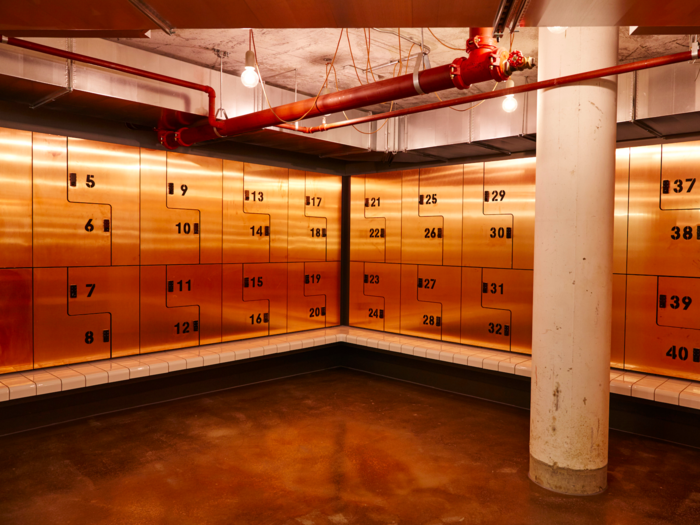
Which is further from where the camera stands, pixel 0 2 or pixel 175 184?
pixel 175 184

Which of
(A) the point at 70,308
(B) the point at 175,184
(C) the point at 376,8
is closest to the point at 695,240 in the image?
(C) the point at 376,8

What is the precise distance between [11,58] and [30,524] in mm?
3037

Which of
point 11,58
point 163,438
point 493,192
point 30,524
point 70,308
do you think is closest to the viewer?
point 30,524

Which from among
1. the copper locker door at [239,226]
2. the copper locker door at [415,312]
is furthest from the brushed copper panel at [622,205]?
the copper locker door at [239,226]

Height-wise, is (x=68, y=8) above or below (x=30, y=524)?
above

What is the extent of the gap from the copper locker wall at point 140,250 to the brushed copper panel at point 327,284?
2cm

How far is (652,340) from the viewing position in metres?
4.77

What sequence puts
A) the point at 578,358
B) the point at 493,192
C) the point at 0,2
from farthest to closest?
the point at 493,192
the point at 578,358
the point at 0,2

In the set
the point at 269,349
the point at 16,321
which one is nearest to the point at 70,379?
the point at 16,321

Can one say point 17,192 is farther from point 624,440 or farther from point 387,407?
point 624,440

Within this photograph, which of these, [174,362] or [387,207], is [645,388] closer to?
[387,207]

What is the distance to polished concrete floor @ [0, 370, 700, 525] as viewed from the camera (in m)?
3.11

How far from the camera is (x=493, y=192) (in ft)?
19.0

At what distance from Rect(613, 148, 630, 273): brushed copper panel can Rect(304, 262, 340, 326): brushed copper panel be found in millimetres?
3672
